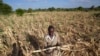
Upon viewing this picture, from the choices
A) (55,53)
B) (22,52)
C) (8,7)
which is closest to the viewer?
(55,53)

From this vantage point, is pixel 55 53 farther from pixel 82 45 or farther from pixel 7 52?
pixel 7 52

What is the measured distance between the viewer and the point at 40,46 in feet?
24.6

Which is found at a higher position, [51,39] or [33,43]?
[51,39]

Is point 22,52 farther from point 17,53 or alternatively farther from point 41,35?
point 41,35

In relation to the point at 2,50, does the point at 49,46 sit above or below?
above

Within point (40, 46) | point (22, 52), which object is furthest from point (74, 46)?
point (40, 46)

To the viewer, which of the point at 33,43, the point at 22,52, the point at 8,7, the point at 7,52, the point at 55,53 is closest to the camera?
the point at 55,53

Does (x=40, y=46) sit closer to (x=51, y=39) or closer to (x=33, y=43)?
(x=33, y=43)

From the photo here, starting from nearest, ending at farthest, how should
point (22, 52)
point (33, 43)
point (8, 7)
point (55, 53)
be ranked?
1. point (55, 53)
2. point (22, 52)
3. point (33, 43)
4. point (8, 7)

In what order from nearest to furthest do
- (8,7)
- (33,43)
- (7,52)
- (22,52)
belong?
(22,52), (7,52), (33,43), (8,7)

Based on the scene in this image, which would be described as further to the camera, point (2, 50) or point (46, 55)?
point (2, 50)

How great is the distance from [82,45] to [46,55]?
0.92 meters

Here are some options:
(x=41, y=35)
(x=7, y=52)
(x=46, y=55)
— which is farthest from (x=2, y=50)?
(x=46, y=55)

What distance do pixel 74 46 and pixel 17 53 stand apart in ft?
5.22
